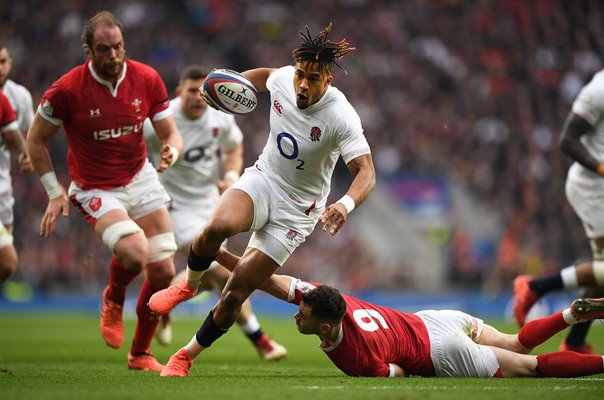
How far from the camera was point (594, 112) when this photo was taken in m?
8.84

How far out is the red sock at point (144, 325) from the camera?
8.45 metres

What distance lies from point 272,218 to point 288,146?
0.59m

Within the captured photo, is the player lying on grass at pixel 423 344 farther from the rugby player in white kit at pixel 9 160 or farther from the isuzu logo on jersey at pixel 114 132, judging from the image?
the rugby player in white kit at pixel 9 160

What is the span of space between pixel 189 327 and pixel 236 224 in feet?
31.7

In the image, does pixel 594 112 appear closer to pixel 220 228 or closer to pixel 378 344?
pixel 378 344

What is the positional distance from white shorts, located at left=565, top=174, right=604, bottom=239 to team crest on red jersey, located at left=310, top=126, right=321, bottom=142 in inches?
141

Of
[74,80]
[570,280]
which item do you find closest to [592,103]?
[570,280]

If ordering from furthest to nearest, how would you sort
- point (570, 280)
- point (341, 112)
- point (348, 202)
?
point (570, 280)
point (341, 112)
point (348, 202)

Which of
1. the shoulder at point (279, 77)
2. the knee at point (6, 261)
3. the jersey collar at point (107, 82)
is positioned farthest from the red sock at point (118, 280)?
the shoulder at point (279, 77)

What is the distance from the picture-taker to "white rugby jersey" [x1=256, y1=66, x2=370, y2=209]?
6996mm

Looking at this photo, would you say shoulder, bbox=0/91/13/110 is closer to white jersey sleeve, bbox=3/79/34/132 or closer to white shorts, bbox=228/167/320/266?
white jersey sleeve, bbox=3/79/34/132

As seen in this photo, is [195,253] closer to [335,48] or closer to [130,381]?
[130,381]

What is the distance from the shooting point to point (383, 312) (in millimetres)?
7074

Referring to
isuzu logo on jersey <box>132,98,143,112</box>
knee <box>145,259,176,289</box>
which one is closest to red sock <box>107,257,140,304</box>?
knee <box>145,259,176,289</box>
